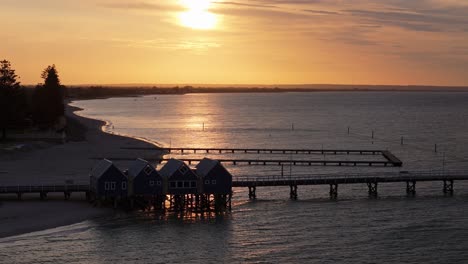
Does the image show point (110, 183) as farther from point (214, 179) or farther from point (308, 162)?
point (308, 162)

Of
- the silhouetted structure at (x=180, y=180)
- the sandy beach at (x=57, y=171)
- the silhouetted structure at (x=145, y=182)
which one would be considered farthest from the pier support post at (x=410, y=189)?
the sandy beach at (x=57, y=171)

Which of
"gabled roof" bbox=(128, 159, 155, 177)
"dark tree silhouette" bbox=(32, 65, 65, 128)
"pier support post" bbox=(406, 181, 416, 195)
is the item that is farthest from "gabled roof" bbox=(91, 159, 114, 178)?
"dark tree silhouette" bbox=(32, 65, 65, 128)

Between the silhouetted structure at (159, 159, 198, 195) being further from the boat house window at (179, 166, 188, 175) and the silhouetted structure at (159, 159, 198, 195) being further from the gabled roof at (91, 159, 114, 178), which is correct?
the gabled roof at (91, 159, 114, 178)

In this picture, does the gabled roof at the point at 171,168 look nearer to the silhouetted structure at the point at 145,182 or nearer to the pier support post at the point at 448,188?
the silhouetted structure at the point at 145,182

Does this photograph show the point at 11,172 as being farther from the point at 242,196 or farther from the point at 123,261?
the point at 123,261

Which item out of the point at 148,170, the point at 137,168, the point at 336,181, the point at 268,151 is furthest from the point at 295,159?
the point at 137,168

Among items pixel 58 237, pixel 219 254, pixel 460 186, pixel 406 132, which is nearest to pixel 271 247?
pixel 219 254
